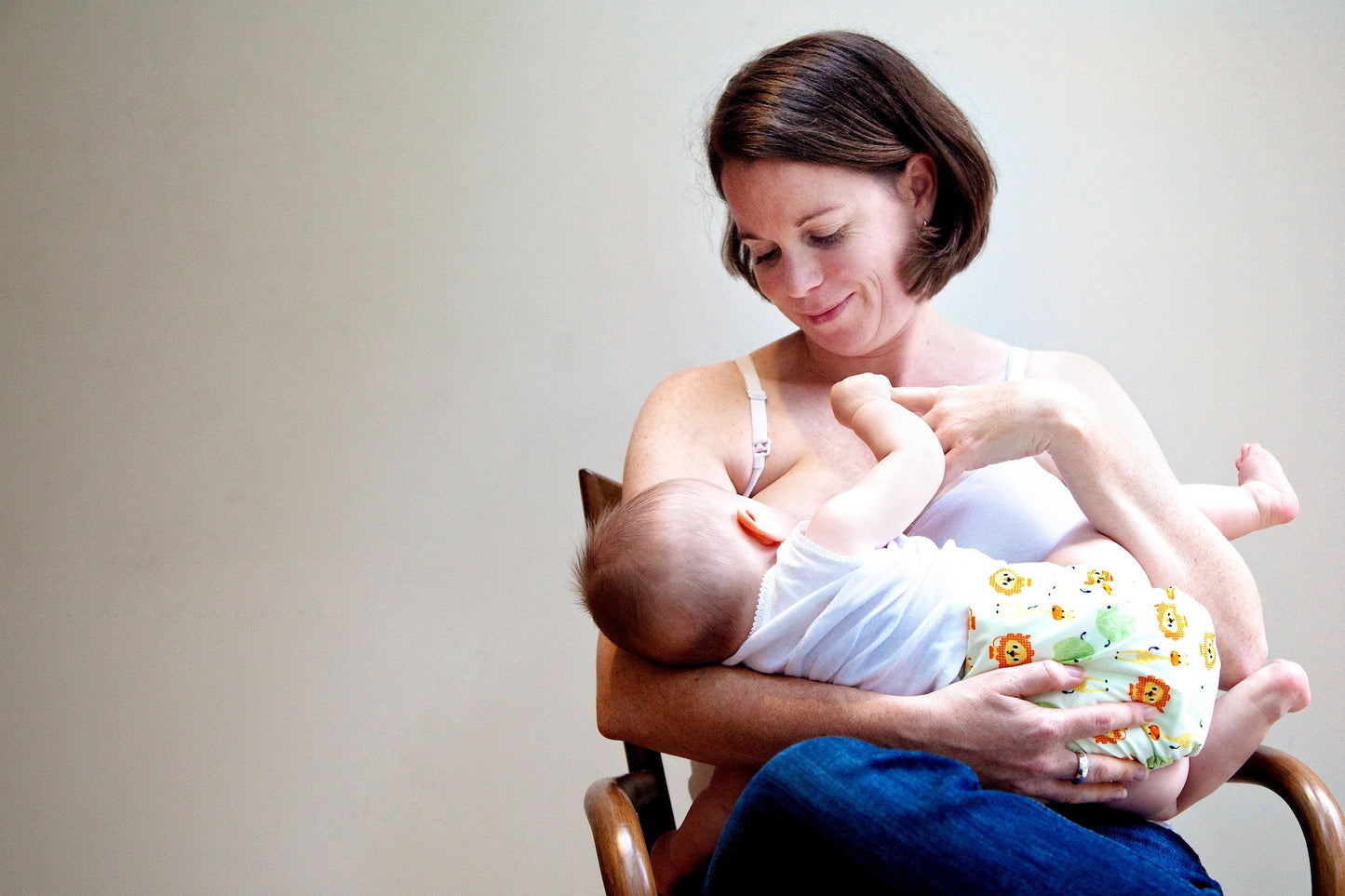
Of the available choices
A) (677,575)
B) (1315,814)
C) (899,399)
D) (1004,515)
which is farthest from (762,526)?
(1315,814)

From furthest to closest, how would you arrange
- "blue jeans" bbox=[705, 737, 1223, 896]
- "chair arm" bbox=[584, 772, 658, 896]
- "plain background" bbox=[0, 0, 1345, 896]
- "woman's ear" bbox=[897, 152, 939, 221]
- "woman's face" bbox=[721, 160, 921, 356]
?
"plain background" bbox=[0, 0, 1345, 896] < "woman's ear" bbox=[897, 152, 939, 221] < "woman's face" bbox=[721, 160, 921, 356] < "chair arm" bbox=[584, 772, 658, 896] < "blue jeans" bbox=[705, 737, 1223, 896]

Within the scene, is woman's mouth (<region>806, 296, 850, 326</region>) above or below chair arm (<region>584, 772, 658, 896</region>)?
above

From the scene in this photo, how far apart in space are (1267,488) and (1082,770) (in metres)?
0.66

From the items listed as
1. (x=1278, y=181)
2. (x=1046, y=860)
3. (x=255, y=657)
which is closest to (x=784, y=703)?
(x=1046, y=860)

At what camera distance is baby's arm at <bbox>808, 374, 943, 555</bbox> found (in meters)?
1.21

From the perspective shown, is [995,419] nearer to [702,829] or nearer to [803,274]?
[803,274]

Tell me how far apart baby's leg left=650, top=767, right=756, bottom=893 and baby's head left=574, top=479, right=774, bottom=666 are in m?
0.18

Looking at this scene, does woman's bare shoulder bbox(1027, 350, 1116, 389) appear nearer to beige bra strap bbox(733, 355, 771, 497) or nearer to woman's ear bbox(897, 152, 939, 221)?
woman's ear bbox(897, 152, 939, 221)

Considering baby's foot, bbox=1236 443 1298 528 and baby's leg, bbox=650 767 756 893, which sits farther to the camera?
baby's foot, bbox=1236 443 1298 528

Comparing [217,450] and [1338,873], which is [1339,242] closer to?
[1338,873]

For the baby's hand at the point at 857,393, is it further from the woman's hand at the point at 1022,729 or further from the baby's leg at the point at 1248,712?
the baby's leg at the point at 1248,712

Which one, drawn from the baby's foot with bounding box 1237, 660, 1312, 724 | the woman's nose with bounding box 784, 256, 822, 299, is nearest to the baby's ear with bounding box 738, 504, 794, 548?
the woman's nose with bounding box 784, 256, 822, 299

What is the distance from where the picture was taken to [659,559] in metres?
1.22

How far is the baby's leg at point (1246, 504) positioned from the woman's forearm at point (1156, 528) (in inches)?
6.6
